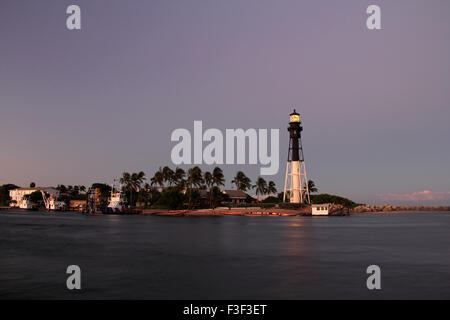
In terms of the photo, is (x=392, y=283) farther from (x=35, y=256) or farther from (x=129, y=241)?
(x=129, y=241)

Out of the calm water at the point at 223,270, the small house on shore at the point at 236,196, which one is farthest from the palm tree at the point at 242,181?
the calm water at the point at 223,270

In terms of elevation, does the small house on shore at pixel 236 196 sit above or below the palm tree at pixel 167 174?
below

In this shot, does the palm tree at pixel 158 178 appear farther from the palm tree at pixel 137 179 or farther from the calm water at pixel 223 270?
the calm water at pixel 223 270

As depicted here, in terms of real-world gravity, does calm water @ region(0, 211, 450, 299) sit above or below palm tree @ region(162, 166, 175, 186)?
below

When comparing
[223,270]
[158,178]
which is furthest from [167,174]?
[223,270]

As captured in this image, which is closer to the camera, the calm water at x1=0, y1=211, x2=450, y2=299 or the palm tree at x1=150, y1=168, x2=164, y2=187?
the calm water at x1=0, y1=211, x2=450, y2=299

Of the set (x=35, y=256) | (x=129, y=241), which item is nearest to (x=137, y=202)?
(x=129, y=241)

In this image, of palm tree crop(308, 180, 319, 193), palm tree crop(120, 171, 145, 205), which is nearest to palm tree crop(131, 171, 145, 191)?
palm tree crop(120, 171, 145, 205)

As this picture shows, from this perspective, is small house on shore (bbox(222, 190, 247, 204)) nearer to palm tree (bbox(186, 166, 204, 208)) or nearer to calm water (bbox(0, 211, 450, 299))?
palm tree (bbox(186, 166, 204, 208))

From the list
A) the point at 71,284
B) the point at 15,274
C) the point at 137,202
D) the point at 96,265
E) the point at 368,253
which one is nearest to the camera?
the point at 71,284
